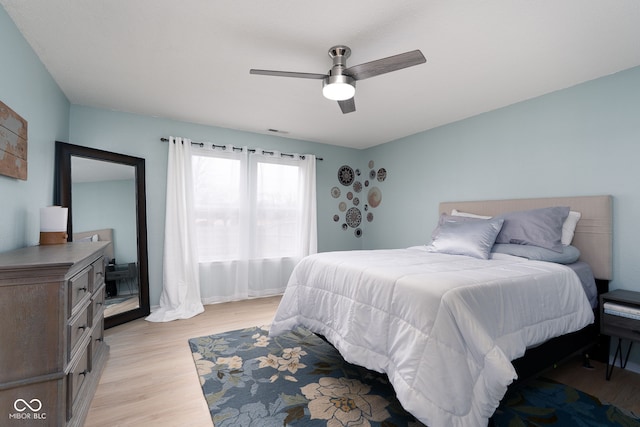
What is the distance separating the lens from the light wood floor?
1.77 meters

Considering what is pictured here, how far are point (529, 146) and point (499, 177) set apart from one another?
42 cm

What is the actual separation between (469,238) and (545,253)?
56 centimetres

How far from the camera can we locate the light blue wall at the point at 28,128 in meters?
1.76

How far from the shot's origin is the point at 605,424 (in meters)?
1.68

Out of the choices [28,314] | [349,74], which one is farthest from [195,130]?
[28,314]

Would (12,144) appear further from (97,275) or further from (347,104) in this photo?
(347,104)

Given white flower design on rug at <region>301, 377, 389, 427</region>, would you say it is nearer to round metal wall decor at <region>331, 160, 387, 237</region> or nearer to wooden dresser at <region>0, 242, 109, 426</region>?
wooden dresser at <region>0, 242, 109, 426</region>

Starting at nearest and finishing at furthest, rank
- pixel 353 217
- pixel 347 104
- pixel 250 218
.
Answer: pixel 347 104 < pixel 250 218 < pixel 353 217

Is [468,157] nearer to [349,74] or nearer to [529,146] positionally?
[529,146]

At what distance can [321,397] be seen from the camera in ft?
6.27

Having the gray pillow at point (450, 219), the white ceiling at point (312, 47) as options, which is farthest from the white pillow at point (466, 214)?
the white ceiling at point (312, 47)

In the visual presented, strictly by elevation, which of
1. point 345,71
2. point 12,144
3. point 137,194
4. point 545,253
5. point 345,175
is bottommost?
point 545,253

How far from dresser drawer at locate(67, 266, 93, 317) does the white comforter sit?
1.39 metres

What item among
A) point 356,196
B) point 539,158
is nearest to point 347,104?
point 539,158
